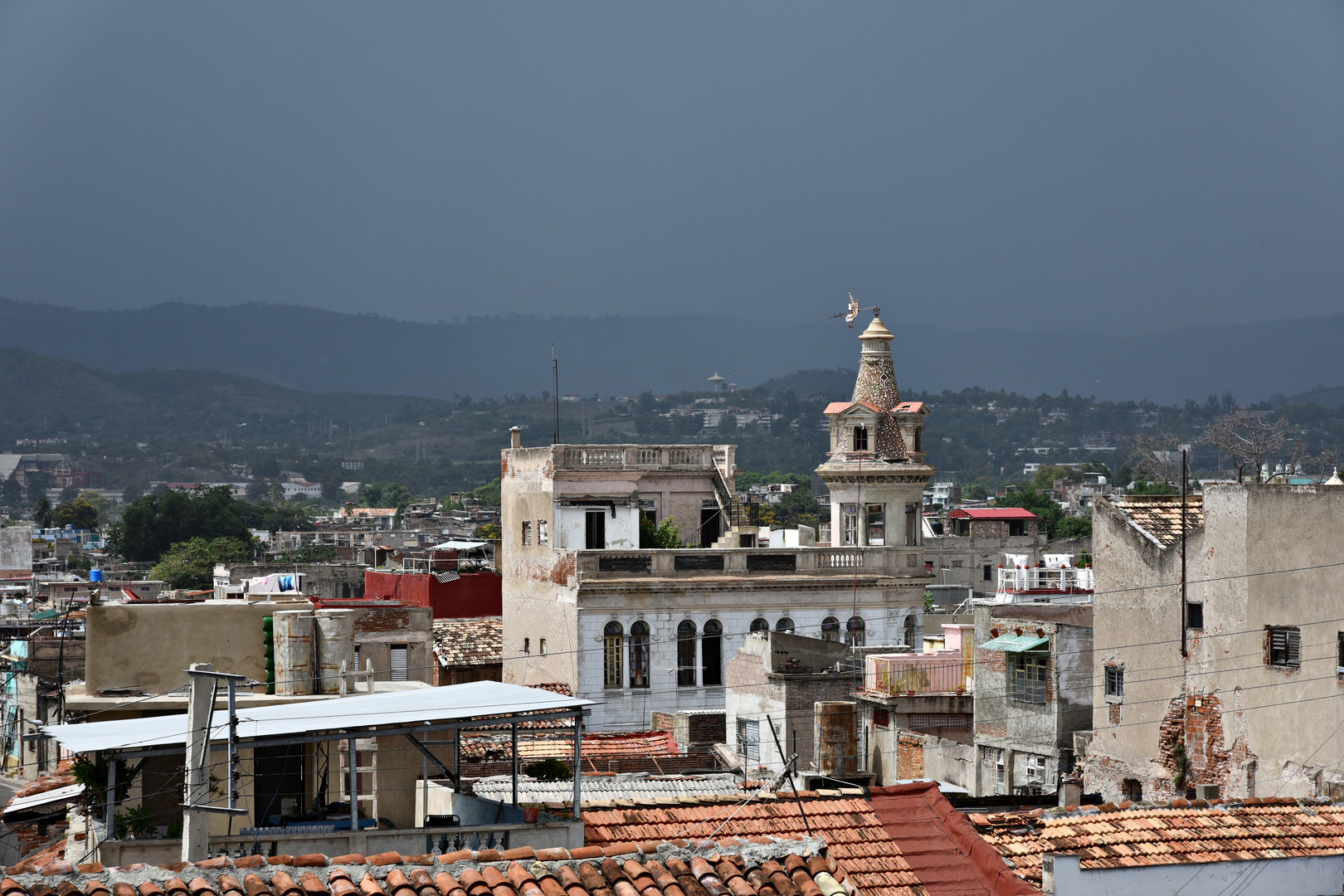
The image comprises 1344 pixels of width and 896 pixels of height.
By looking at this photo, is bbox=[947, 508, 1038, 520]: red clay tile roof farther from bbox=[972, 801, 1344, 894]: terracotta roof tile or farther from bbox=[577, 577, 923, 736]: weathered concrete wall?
bbox=[972, 801, 1344, 894]: terracotta roof tile

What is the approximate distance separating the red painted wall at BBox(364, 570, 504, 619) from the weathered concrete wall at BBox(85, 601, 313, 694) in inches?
1393

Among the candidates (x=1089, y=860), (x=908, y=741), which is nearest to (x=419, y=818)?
(x=1089, y=860)

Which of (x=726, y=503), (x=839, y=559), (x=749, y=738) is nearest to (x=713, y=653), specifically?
(x=839, y=559)

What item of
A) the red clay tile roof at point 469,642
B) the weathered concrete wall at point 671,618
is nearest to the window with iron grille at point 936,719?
the weathered concrete wall at point 671,618

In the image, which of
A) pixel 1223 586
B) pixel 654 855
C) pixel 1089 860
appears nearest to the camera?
pixel 654 855

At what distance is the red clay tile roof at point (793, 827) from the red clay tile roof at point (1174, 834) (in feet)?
4.98

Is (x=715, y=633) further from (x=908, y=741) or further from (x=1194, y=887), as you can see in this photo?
(x=1194, y=887)

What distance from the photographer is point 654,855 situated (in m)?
13.5

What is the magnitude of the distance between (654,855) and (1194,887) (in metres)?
5.40

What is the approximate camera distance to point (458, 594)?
5659 cm

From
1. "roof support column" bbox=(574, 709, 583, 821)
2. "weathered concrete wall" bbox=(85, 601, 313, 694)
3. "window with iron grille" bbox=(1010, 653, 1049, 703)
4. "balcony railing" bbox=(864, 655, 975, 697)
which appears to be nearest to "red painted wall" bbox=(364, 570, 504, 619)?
"balcony railing" bbox=(864, 655, 975, 697)

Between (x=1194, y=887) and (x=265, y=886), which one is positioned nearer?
(x=265, y=886)

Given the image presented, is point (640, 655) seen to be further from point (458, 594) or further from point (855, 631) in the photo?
point (458, 594)

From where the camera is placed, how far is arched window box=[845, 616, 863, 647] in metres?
43.8
